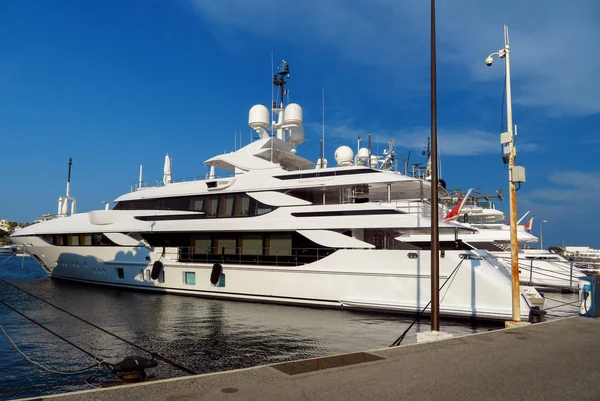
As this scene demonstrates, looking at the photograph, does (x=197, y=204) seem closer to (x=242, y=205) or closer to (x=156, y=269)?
(x=242, y=205)

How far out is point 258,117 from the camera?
22750 millimetres

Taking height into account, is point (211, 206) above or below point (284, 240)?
above

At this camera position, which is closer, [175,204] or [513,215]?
[513,215]

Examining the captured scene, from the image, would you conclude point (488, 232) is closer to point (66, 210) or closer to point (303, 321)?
point (303, 321)

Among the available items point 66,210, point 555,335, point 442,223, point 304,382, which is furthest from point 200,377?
point 66,210

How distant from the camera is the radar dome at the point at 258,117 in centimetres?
2275

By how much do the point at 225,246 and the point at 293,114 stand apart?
25.7 feet

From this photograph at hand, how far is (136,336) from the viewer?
12.6m

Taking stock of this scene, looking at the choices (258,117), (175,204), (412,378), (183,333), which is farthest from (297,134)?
(412,378)

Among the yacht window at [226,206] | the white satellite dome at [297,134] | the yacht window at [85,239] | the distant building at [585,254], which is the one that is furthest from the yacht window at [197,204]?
the distant building at [585,254]

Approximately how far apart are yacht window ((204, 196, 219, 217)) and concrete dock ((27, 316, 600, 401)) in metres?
15.0

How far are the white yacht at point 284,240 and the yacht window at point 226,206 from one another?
0.16 ft

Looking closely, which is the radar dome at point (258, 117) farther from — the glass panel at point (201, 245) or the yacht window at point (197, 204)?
the glass panel at point (201, 245)

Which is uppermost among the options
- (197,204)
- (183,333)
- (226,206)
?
(197,204)
